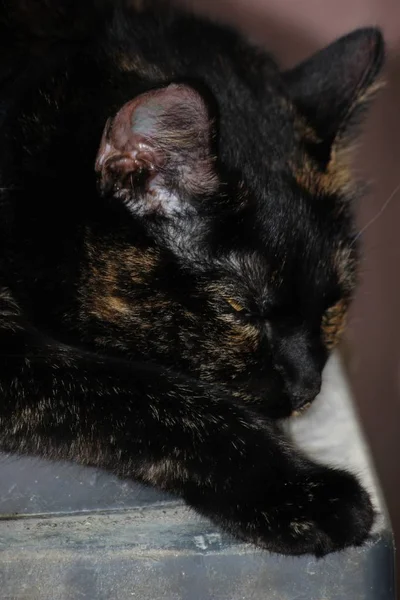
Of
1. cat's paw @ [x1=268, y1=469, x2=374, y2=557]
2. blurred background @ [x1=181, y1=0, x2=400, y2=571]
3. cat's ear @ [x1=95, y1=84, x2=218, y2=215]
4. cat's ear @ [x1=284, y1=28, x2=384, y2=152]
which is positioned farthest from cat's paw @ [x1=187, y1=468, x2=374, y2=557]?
blurred background @ [x1=181, y1=0, x2=400, y2=571]

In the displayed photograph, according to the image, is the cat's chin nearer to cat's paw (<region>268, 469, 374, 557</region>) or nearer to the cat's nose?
the cat's nose

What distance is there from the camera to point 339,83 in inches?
44.9

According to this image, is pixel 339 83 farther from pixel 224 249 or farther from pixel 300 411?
pixel 300 411

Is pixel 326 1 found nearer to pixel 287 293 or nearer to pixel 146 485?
pixel 287 293

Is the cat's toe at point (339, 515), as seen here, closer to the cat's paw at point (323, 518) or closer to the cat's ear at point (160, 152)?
the cat's paw at point (323, 518)

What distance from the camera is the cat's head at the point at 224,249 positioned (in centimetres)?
93

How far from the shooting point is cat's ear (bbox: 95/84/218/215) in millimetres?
815

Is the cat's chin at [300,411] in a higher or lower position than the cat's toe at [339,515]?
lower

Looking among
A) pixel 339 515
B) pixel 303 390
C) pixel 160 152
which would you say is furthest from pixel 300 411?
pixel 160 152

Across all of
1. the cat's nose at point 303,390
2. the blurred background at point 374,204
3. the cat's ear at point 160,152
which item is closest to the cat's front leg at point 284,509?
the cat's nose at point 303,390

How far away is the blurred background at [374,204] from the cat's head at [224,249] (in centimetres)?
56

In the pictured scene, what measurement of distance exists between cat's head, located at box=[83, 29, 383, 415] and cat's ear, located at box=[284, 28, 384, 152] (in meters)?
0.06

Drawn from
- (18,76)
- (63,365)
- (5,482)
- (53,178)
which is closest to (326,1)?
(18,76)

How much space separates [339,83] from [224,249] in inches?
14.3
